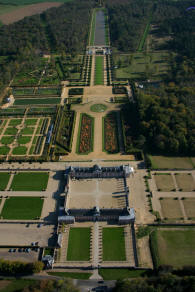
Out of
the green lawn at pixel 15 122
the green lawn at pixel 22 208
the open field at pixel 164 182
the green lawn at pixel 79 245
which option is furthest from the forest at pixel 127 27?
the green lawn at pixel 79 245

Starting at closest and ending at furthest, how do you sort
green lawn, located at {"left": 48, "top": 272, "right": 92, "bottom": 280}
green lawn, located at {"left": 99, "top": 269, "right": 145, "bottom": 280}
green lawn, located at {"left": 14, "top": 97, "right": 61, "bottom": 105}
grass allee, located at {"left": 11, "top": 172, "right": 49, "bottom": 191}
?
green lawn, located at {"left": 99, "top": 269, "right": 145, "bottom": 280} → green lawn, located at {"left": 48, "top": 272, "right": 92, "bottom": 280} → grass allee, located at {"left": 11, "top": 172, "right": 49, "bottom": 191} → green lawn, located at {"left": 14, "top": 97, "right": 61, "bottom": 105}

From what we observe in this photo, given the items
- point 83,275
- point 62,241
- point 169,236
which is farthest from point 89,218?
point 169,236

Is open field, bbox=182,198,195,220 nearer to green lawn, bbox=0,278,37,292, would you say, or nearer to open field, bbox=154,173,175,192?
open field, bbox=154,173,175,192

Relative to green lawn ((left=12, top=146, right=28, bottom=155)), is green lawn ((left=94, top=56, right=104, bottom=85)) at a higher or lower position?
higher

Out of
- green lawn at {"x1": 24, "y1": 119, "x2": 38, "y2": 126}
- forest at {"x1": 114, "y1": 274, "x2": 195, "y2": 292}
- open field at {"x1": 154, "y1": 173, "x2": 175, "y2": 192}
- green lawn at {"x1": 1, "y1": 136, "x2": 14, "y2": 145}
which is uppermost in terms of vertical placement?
green lawn at {"x1": 24, "y1": 119, "x2": 38, "y2": 126}

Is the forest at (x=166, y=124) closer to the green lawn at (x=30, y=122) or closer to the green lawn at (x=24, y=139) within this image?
the green lawn at (x=24, y=139)

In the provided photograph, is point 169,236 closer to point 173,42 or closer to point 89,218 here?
point 89,218

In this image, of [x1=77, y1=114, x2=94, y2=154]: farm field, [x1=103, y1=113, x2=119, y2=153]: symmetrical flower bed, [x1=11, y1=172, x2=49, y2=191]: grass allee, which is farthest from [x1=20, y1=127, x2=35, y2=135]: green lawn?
[x1=103, y1=113, x2=119, y2=153]: symmetrical flower bed

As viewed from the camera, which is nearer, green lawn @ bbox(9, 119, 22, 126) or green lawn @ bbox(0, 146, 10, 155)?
green lawn @ bbox(0, 146, 10, 155)
